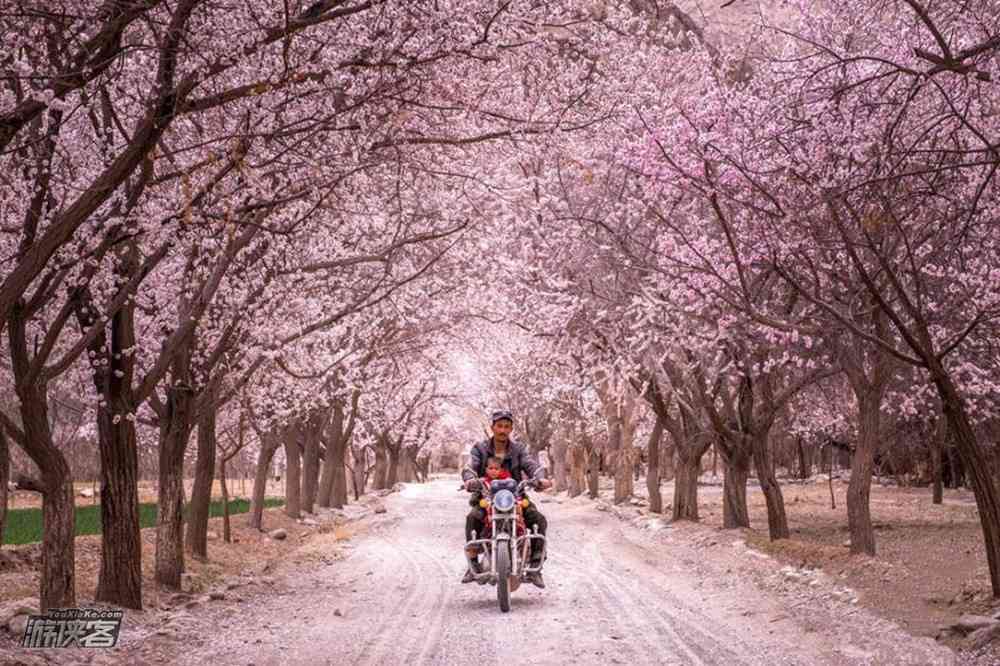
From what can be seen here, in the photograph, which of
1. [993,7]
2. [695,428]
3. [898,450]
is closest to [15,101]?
[993,7]

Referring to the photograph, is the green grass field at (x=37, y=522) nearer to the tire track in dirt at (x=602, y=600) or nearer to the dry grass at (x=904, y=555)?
the tire track in dirt at (x=602, y=600)

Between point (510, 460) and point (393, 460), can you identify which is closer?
point (510, 460)

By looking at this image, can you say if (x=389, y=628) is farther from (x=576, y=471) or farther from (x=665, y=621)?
(x=576, y=471)

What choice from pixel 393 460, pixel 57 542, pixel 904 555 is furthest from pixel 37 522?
pixel 393 460

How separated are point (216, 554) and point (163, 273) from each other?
9654 millimetres

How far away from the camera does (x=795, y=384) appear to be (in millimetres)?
19469

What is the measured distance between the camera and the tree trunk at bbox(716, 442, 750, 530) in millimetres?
21984

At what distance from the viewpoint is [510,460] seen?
12695 mm

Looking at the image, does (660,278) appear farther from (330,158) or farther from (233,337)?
(330,158)

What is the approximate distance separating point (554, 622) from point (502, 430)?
2.66 metres

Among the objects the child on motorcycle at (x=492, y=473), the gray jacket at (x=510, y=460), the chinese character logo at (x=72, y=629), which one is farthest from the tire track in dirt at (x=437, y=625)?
the chinese character logo at (x=72, y=629)

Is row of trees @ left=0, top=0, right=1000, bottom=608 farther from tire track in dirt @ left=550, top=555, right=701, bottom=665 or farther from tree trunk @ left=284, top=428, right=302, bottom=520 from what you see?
tree trunk @ left=284, top=428, right=302, bottom=520

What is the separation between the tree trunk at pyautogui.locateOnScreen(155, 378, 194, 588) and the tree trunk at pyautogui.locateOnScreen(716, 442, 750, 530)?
1142 cm

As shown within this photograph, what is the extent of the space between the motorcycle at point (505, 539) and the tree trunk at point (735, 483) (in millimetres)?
10339
